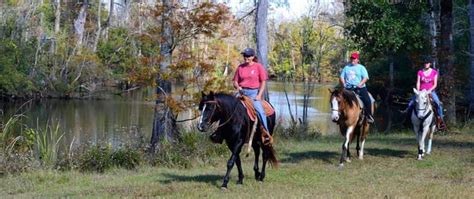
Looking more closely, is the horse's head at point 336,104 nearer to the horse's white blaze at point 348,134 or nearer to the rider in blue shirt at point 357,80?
the horse's white blaze at point 348,134

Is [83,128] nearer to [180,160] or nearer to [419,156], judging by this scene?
[180,160]

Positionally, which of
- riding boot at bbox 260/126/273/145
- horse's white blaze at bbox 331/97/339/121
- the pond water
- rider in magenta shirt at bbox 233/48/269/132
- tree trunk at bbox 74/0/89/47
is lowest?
the pond water

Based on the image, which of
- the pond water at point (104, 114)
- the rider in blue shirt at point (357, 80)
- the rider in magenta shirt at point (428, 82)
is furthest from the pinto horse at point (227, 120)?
the pond water at point (104, 114)

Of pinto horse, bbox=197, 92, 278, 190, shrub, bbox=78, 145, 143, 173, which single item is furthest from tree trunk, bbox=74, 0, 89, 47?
pinto horse, bbox=197, 92, 278, 190

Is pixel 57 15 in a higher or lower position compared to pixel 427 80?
higher

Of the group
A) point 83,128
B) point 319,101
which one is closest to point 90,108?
point 83,128

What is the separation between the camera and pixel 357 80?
42.9ft

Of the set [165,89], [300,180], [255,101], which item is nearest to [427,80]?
[300,180]

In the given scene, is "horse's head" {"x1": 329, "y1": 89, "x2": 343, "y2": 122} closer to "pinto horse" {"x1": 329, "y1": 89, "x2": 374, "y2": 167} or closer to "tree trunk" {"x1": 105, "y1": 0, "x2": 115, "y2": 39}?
"pinto horse" {"x1": 329, "y1": 89, "x2": 374, "y2": 167}

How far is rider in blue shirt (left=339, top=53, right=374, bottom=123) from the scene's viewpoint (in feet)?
42.8

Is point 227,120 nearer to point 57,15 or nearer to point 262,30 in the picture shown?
point 262,30

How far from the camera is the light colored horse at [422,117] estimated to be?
42.0ft

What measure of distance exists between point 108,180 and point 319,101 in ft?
115

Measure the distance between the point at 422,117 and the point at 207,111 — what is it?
5903mm
